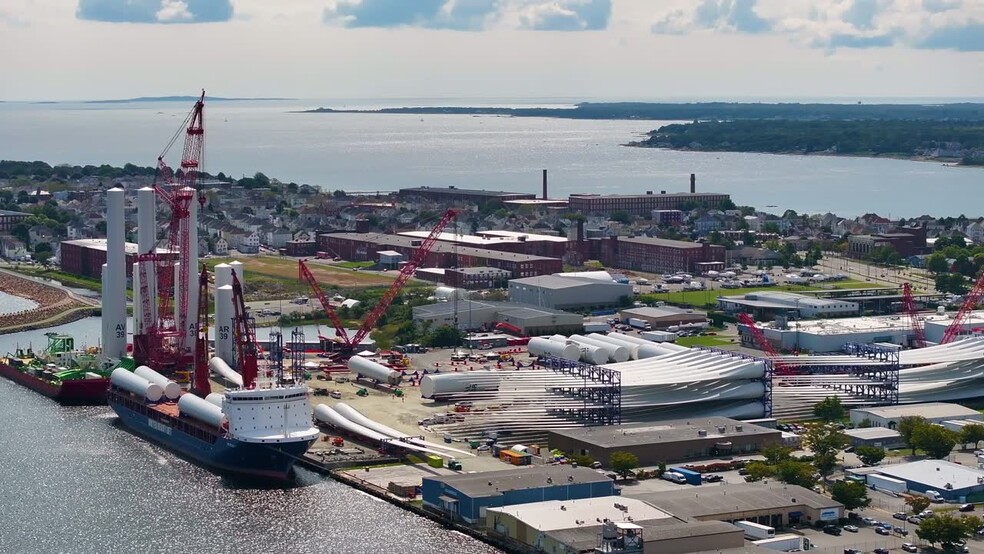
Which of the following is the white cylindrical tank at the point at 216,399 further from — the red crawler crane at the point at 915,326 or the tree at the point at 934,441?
the red crawler crane at the point at 915,326

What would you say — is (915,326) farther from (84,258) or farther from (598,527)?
(84,258)

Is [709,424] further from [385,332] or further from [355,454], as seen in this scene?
[385,332]

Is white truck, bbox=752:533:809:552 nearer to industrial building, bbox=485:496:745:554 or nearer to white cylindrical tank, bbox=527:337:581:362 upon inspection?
industrial building, bbox=485:496:745:554

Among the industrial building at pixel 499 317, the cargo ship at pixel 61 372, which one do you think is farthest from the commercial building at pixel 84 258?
the cargo ship at pixel 61 372

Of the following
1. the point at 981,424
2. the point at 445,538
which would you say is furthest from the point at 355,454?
the point at 981,424

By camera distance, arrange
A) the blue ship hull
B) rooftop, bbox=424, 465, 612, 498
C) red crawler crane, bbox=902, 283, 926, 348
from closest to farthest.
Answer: rooftop, bbox=424, 465, 612, 498 < the blue ship hull < red crawler crane, bbox=902, 283, 926, 348

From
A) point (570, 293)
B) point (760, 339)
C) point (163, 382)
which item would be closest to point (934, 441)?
point (760, 339)

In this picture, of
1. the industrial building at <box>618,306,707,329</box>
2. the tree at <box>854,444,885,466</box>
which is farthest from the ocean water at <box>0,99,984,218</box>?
the tree at <box>854,444,885,466</box>
